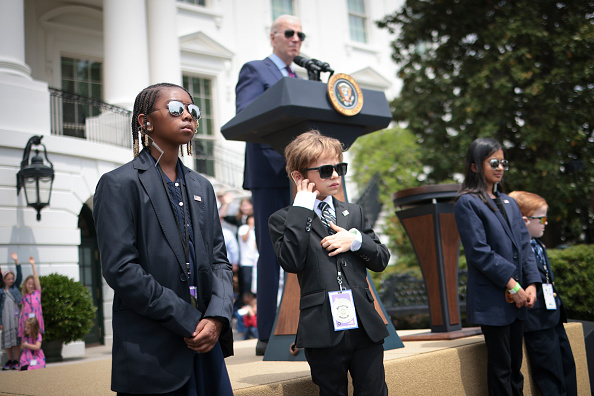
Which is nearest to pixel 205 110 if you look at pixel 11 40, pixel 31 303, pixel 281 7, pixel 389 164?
pixel 281 7

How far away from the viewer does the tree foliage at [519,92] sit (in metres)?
11.6

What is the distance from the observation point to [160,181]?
2.27m

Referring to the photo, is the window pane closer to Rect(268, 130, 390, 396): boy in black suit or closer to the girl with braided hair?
Rect(268, 130, 390, 396): boy in black suit

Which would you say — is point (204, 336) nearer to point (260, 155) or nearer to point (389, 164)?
point (260, 155)

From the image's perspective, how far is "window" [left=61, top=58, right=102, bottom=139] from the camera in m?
14.7

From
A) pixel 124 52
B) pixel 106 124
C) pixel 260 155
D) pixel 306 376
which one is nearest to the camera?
pixel 306 376

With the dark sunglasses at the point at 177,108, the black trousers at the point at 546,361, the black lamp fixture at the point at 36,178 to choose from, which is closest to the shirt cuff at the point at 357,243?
the dark sunglasses at the point at 177,108

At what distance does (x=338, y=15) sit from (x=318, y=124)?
17.8 meters

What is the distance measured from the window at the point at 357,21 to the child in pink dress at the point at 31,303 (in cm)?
1527

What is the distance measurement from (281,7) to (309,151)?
17573mm

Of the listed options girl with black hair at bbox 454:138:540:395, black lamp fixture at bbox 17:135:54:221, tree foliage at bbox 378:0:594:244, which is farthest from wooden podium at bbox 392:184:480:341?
black lamp fixture at bbox 17:135:54:221

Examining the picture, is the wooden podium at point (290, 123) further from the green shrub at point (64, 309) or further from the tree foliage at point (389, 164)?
the tree foliage at point (389, 164)

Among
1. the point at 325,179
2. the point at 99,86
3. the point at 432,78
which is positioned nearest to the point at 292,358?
the point at 325,179

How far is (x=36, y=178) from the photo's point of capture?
10.1 metres
